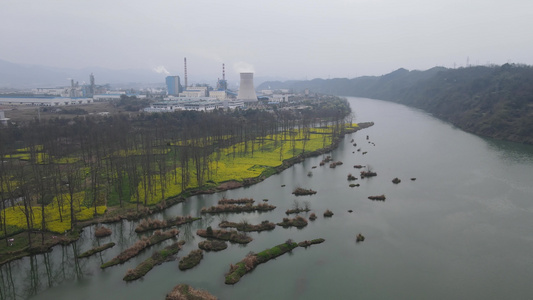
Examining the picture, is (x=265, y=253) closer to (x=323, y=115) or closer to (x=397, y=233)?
(x=397, y=233)

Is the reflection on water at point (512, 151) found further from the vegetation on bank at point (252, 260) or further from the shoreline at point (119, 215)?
the vegetation on bank at point (252, 260)

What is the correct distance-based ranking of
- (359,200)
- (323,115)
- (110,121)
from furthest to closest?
(323,115) → (110,121) → (359,200)

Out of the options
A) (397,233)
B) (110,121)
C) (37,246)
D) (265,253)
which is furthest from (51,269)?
(110,121)

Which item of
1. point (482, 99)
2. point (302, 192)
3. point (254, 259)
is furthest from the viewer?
point (482, 99)

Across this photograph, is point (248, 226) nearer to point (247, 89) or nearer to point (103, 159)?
point (103, 159)

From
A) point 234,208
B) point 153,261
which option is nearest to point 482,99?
point 234,208

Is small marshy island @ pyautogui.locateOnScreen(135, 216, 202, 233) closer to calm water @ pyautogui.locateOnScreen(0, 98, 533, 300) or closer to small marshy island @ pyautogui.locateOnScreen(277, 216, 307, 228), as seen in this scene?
calm water @ pyautogui.locateOnScreen(0, 98, 533, 300)

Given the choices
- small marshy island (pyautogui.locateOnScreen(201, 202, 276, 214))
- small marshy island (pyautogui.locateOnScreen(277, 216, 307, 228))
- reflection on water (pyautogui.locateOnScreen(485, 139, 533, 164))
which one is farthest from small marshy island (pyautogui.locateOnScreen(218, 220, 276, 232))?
reflection on water (pyautogui.locateOnScreen(485, 139, 533, 164))
